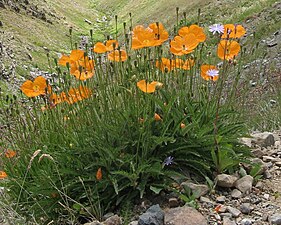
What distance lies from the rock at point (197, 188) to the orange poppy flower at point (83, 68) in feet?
3.69

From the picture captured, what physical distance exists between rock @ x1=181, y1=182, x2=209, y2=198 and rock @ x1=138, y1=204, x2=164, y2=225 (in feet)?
1.09

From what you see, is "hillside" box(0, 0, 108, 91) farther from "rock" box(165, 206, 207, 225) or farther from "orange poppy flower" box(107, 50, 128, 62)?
"rock" box(165, 206, 207, 225)

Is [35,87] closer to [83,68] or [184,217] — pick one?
[83,68]

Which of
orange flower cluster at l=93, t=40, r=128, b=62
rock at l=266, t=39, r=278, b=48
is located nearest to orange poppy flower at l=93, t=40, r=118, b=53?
orange flower cluster at l=93, t=40, r=128, b=62

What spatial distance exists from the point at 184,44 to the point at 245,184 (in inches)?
47.0

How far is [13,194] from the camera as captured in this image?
4.00 metres

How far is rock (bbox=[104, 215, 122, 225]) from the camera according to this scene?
3.28 m

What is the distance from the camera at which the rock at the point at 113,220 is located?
328 centimetres

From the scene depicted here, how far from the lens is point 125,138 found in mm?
3541

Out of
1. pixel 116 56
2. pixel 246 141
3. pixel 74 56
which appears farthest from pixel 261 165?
pixel 74 56

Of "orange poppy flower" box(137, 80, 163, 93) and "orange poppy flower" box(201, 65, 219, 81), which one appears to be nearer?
"orange poppy flower" box(137, 80, 163, 93)

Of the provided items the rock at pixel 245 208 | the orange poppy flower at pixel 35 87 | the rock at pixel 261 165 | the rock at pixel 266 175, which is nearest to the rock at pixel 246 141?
the rock at pixel 261 165

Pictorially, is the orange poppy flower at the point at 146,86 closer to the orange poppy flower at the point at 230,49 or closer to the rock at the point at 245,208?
the orange poppy flower at the point at 230,49

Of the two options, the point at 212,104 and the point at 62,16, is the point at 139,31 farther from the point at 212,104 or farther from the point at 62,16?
the point at 62,16
